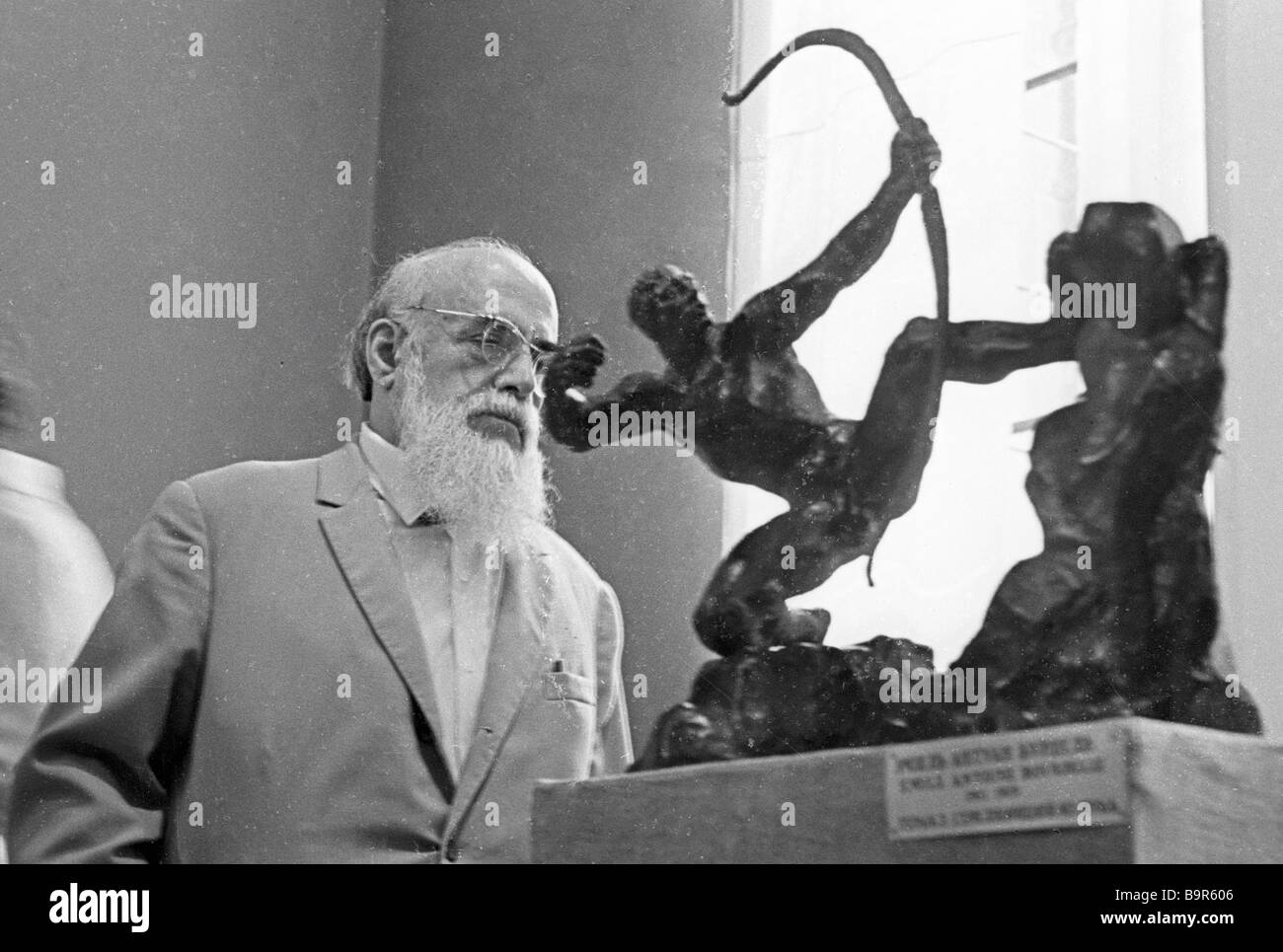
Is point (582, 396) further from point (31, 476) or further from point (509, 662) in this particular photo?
point (31, 476)

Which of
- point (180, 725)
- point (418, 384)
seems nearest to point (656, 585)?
point (418, 384)

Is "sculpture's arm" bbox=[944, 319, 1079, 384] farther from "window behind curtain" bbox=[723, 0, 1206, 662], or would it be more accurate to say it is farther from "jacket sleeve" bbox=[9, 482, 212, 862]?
"jacket sleeve" bbox=[9, 482, 212, 862]

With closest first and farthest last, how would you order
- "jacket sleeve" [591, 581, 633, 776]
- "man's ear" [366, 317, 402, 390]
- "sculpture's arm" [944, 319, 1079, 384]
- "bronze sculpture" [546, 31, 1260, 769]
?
"bronze sculpture" [546, 31, 1260, 769]
"sculpture's arm" [944, 319, 1079, 384]
"jacket sleeve" [591, 581, 633, 776]
"man's ear" [366, 317, 402, 390]

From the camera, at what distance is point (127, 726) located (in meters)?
1.80

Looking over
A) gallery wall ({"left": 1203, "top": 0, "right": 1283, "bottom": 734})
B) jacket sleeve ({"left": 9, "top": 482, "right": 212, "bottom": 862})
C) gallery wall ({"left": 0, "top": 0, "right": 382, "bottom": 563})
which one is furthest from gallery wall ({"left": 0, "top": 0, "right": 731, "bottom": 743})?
gallery wall ({"left": 1203, "top": 0, "right": 1283, "bottom": 734})

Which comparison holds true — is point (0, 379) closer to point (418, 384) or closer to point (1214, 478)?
point (418, 384)

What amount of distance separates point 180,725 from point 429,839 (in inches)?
10.5

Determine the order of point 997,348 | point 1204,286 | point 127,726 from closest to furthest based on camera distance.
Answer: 1. point 1204,286
2. point 997,348
3. point 127,726

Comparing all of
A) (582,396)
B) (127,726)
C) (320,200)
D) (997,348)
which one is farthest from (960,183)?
(127,726)

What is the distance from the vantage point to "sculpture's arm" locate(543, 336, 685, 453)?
5.91 ft

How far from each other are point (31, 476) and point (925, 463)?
0.89 meters

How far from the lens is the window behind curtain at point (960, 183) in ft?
5.86

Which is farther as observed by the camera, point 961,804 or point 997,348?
point 997,348

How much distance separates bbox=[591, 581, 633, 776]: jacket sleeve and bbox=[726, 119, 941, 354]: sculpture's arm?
1.13 feet
